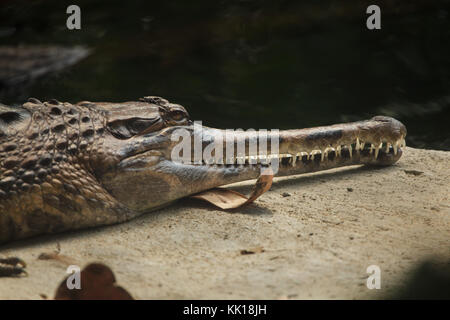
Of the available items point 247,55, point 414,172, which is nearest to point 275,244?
point 414,172

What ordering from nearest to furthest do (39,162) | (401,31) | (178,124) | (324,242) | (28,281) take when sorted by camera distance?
(28,281), (324,242), (39,162), (178,124), (401,31)

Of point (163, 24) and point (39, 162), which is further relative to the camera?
point (163, 24)

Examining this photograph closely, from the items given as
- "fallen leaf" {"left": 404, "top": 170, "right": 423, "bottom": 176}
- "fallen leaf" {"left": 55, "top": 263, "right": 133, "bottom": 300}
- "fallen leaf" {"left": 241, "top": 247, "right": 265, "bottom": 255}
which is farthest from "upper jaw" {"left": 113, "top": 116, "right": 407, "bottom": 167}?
"fallen leaf" {"left": 55, "top": 263, "right": 133, "bottom": 300}

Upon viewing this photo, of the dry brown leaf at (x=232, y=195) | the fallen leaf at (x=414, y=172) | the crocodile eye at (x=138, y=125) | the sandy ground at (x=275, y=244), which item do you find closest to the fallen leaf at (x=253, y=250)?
the sandy ground at (x=275, y=244)

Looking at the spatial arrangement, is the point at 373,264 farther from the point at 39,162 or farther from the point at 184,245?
the point at 39,162

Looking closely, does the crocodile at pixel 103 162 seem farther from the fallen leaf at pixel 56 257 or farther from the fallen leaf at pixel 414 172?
the fallen leaf at pixel 414 172

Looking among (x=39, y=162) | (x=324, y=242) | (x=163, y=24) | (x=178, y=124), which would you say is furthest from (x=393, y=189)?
(x=163, y=24)

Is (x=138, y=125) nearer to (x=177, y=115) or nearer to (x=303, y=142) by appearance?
(x=177, y=115)
